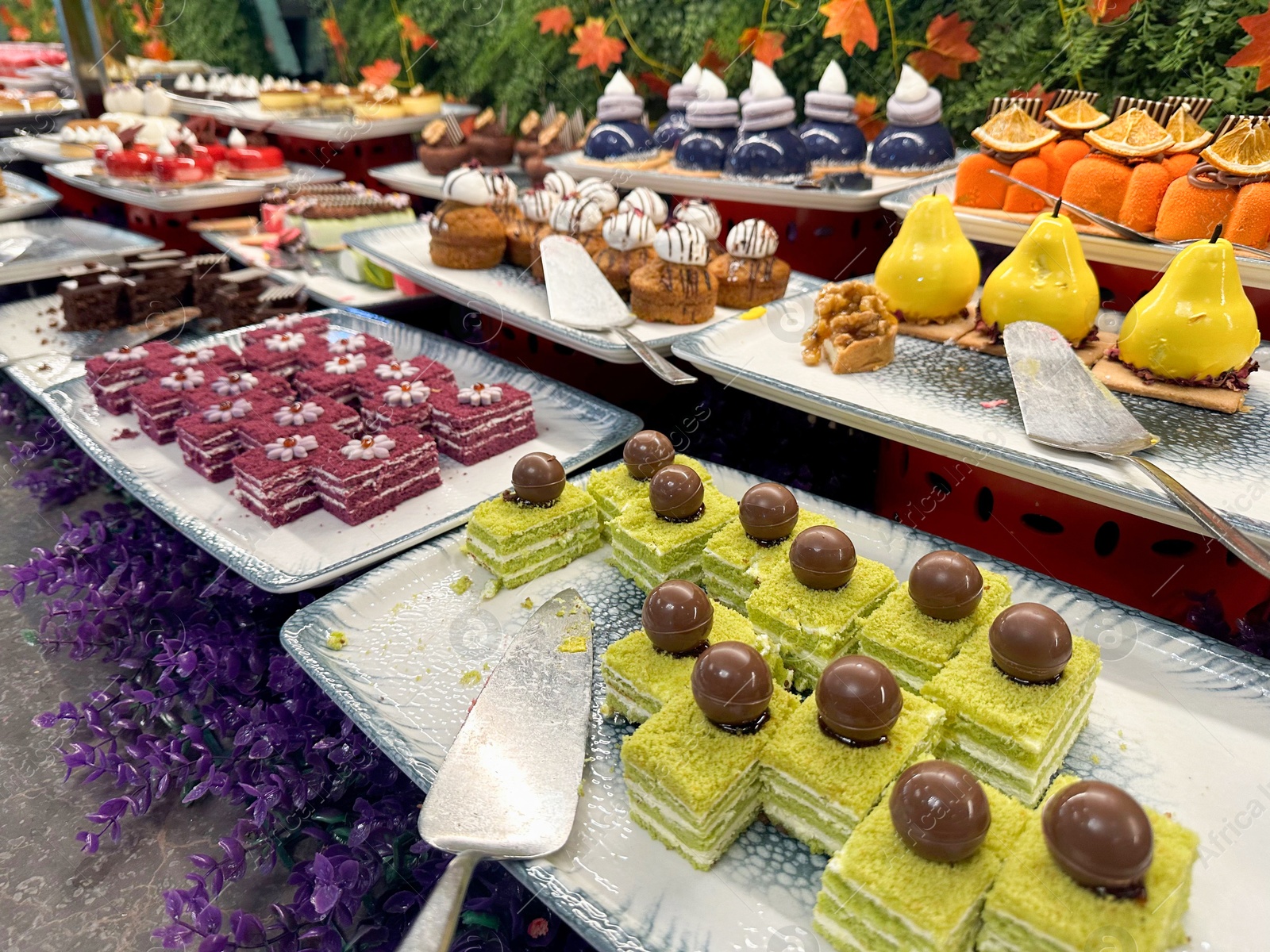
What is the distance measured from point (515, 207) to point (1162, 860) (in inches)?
135

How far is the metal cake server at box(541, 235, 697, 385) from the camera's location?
9.96 ft

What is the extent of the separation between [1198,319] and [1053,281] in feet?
1.31

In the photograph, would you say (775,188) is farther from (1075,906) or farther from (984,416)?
(1075,906)

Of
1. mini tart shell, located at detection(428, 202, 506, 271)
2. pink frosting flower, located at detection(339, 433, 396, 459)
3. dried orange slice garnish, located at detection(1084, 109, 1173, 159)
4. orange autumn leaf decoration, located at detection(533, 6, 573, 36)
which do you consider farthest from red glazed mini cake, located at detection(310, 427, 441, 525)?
orange autumn leaf decoration, located at detection(533, 6, 573, 36)

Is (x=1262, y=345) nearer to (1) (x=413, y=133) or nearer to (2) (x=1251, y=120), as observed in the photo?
(2) (x=1251, y=120)

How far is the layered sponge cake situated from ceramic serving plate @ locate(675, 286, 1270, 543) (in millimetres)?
521

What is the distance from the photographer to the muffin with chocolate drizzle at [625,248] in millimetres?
3236

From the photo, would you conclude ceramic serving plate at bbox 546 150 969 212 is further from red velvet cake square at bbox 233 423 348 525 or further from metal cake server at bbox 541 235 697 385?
red velvet cake square at bbox 233 423 348 525

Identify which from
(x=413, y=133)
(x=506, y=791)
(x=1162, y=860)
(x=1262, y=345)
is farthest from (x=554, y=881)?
(x=413, y=133)

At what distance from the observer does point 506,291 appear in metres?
3.49

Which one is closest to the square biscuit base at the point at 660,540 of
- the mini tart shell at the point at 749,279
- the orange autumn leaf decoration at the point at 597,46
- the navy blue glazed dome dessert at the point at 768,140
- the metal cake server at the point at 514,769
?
the metal cake server at the point at 514,769

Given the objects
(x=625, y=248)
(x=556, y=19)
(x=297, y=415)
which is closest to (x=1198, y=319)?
(x=625, y=248)

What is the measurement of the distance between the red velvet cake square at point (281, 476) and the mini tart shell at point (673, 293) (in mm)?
1182

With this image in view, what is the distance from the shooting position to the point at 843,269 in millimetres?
3951
